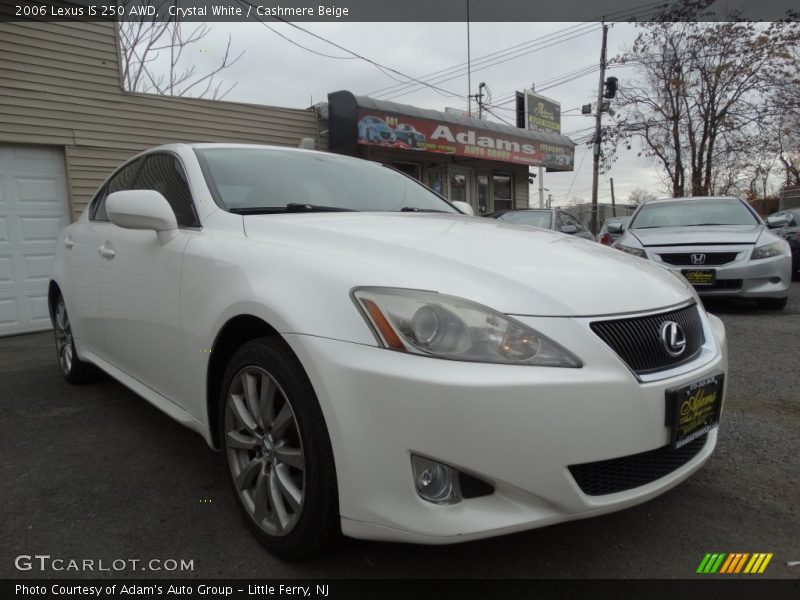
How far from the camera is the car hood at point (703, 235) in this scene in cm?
611

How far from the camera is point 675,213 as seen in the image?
7234 mm

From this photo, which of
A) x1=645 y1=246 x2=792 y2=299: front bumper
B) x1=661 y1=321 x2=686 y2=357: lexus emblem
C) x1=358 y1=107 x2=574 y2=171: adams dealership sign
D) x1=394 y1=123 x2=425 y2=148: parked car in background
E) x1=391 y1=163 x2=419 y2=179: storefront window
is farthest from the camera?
x1=391 y1=163 x2=419 y2=179: storefront window

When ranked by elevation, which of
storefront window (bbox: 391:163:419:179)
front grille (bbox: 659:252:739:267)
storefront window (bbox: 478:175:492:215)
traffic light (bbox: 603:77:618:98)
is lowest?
front grille (bbox: 659:252:739:267)

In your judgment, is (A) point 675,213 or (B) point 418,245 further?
(A) point 675,213

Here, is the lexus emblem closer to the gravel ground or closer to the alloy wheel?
the gravel ground

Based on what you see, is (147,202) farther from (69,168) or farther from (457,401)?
(69,168)

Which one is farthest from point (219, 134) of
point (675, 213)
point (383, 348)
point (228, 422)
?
point (383, 348)

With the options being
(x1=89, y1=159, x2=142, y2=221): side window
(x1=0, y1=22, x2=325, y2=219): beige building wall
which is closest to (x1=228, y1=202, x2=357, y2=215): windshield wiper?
(x1=89, y1=159, x2=142, y2=221): side window

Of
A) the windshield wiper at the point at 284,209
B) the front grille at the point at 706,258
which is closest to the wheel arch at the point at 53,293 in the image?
the windshield wiper at the point at 284,209

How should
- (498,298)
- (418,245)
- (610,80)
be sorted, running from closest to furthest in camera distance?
(498,298) → (418,245) → (610,80)

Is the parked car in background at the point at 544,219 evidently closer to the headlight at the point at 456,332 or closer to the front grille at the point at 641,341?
the front grille at the point at 641,341

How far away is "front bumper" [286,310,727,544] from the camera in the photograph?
55.4 inches

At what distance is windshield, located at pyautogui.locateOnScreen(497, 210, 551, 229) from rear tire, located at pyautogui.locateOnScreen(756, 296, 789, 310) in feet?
11.9

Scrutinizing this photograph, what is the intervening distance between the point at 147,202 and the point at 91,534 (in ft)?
4.30
